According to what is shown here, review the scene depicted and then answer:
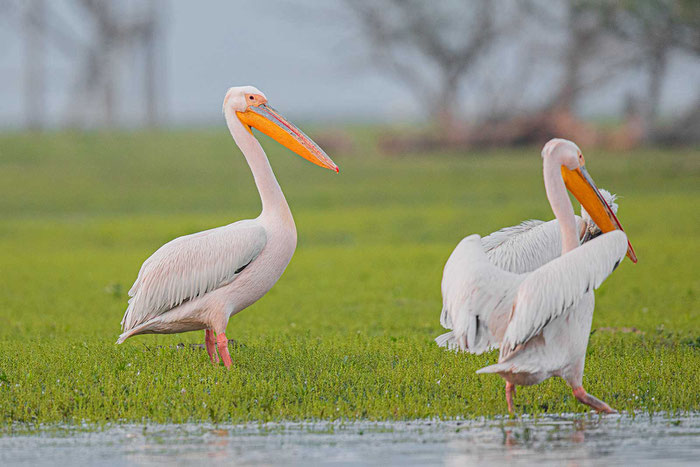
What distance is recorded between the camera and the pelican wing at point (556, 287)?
243 inches

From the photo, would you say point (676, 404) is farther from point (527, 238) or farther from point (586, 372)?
point (527, 238)

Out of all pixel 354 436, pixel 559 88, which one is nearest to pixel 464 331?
pixel 354 436

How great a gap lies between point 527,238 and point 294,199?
60.9ft

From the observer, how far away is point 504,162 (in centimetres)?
3169

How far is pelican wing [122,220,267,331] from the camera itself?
766 cm

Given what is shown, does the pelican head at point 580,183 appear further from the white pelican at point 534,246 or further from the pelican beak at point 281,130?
the pelican beak at point 281,130

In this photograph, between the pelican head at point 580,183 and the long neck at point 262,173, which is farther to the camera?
the long neck at point 262,173

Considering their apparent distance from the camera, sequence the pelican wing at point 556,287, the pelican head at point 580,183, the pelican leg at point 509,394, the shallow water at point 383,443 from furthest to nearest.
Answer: the pelican head at point 580,183, the pelican leg at point 509,394, the pelican wing at point 556,287, the shallow water at point 383,443

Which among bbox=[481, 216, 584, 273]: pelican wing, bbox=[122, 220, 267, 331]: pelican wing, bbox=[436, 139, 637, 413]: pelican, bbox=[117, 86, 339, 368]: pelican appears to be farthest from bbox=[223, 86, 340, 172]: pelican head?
bbox=[436, 139, 637, 413]: pelican

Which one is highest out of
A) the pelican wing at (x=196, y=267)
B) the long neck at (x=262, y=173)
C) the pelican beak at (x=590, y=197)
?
the long neck at (x=262, y=173)

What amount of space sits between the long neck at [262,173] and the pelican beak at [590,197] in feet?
6.64

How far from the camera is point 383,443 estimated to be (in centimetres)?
596

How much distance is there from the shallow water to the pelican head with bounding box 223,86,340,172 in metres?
2.42

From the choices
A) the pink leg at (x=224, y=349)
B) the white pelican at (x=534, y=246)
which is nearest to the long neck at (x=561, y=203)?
the white pelican at (x=534, y=246)
